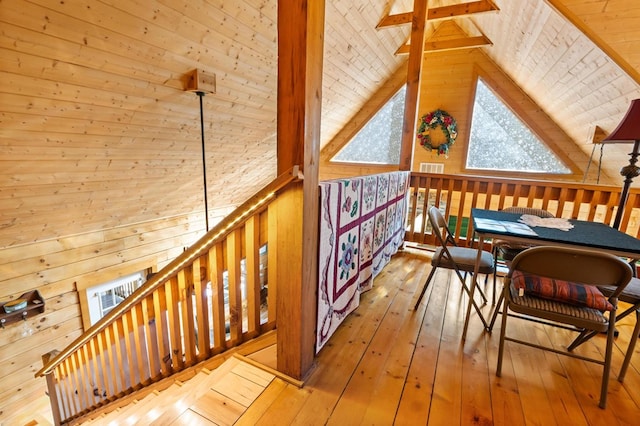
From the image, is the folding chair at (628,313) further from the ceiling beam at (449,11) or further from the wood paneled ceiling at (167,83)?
the ceiling beam at (449,11)

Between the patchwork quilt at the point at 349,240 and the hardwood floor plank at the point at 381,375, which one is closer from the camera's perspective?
the hardwood floor plank at the point at 381,375

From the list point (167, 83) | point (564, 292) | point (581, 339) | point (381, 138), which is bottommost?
point (581, 339)

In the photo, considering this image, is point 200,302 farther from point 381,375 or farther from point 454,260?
point 454,260

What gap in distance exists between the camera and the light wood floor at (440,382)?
1.30 metres

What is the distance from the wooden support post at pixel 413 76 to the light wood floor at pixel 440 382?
189 cm

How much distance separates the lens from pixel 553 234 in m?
1.65

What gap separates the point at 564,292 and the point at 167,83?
3150 mm

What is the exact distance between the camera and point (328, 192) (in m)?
1.49

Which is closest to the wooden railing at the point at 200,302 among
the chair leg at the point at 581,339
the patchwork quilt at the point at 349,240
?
the patchwork quilt at the point at 349,240

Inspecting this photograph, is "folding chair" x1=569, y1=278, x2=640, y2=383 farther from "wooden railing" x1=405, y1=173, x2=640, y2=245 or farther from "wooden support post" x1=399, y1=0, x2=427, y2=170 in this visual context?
"wooden support post" x1=399, y1=0, x2=427, y2=170

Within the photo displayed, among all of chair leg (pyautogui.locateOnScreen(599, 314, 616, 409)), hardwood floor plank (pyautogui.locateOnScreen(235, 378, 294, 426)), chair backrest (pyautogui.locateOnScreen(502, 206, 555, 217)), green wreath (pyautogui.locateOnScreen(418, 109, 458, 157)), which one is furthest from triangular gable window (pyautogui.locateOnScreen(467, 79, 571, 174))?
hardwood floor plank (pyautogui.locateOnScreen(235, 378, 294, 426))

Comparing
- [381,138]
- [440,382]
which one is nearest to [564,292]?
[440,382]

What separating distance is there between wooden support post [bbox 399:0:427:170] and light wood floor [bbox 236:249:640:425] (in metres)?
1.89

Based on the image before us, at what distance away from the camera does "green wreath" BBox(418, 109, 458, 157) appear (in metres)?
5.14
